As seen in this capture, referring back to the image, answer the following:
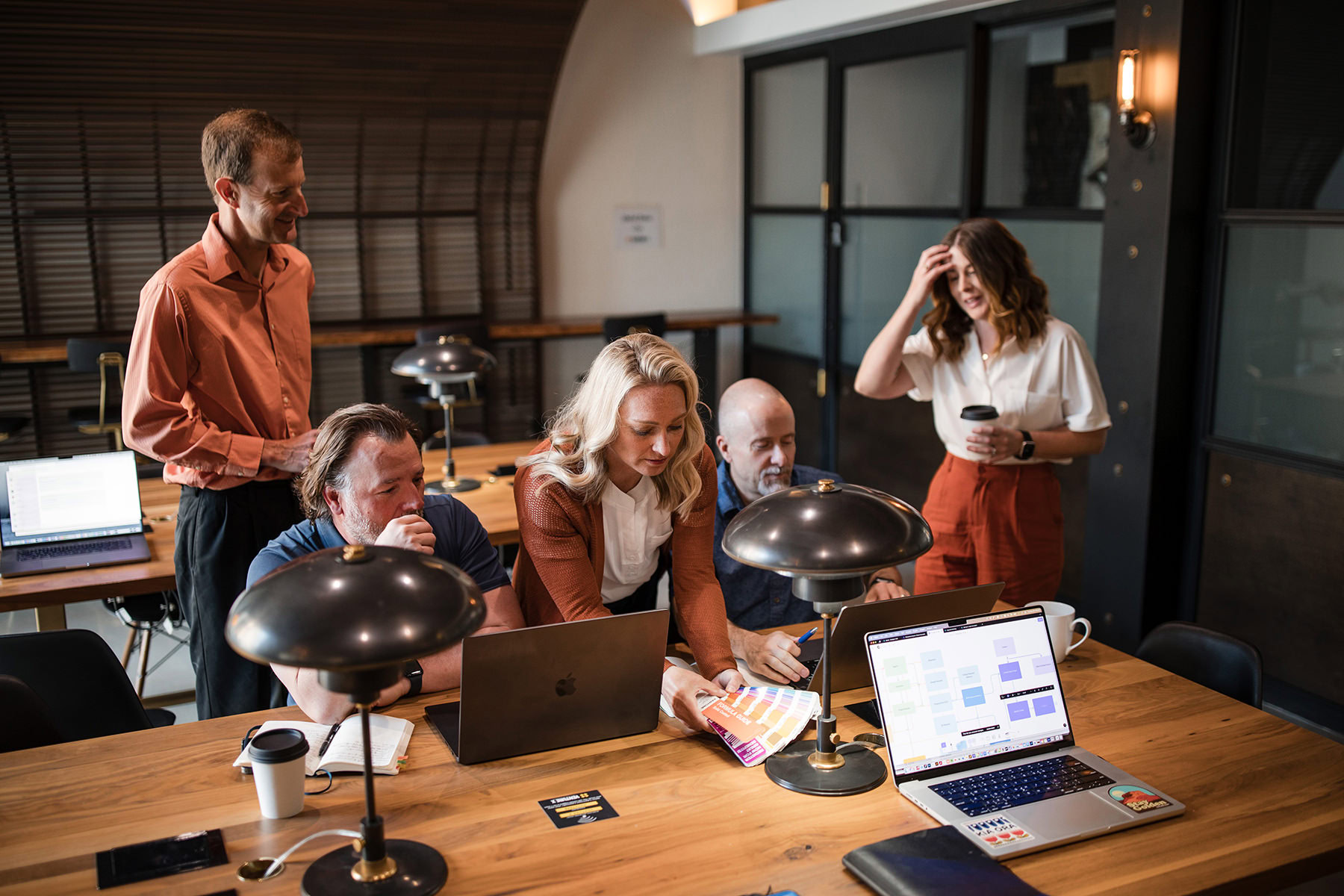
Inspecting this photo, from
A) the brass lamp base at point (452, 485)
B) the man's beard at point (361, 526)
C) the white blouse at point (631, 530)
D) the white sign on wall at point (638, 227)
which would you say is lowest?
the brass lamp base at point (452, 485)

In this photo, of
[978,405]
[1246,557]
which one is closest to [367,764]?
[978,405]

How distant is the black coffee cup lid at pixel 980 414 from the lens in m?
2.76

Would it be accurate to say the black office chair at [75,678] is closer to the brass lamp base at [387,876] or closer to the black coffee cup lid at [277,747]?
the black coffee cup lid at [277,747]

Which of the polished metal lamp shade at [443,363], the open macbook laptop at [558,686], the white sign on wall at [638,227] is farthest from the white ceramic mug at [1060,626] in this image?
the white sign on wall at [638,227]

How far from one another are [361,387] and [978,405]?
447cm

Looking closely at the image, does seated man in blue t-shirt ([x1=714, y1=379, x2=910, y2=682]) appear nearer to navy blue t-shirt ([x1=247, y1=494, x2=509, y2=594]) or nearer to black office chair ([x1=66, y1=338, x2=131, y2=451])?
navy blue t-shirt ([x1=247, y1=494, x2=509, y2=594])

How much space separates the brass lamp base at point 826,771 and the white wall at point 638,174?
5.15 meters

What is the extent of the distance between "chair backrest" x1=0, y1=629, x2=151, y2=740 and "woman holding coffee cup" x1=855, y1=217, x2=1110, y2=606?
1967 millimetres

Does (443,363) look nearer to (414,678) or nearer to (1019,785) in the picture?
(414,678)

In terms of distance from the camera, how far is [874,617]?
6.68ft

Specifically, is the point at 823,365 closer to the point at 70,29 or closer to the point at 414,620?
the point at 70,29

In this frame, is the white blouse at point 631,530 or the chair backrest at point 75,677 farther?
the white blouse at point 631,530

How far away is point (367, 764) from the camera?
4.78ft

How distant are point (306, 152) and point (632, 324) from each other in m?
2.00
